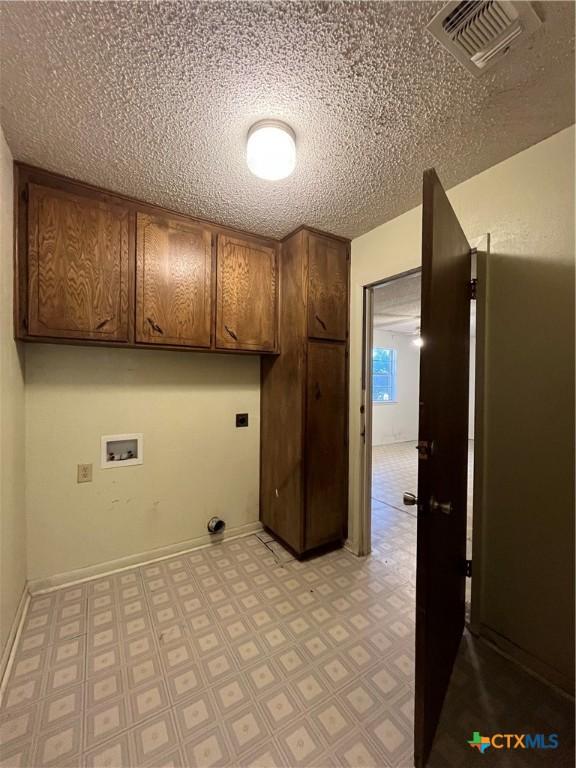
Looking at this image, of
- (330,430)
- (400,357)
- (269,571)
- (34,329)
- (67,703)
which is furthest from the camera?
(400,357)

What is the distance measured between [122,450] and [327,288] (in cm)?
184

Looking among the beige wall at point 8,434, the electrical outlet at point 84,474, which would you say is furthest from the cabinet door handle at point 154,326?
the electrical outlet at point 84,474

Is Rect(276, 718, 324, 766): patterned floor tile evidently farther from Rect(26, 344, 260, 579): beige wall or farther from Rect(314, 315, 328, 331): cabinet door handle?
Rect(314, 315, 328, 331): cabinet door handle

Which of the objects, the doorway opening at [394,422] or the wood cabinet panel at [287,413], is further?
the doorway opening at [394,422]

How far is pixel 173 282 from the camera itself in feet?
6.43

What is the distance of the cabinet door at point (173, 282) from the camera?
187 centimetres

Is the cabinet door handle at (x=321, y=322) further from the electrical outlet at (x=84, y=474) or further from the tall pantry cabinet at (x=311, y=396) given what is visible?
the electrical outlet at (x=84, y=474)

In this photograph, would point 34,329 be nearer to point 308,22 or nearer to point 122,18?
point 122,18

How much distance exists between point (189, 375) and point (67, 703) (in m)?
1.75

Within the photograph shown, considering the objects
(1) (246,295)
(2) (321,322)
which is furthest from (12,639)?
(2) (321,322)

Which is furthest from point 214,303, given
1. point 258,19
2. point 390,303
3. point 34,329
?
point 390,303

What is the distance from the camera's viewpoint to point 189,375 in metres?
2.33

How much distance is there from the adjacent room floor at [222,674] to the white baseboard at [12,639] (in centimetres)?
3

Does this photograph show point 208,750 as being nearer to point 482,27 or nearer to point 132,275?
point 132,275
